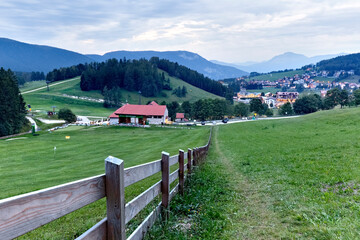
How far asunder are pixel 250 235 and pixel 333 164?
7.90 meters

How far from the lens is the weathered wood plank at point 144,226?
3.71 metres

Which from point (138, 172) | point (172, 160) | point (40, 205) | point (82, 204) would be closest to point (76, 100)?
point (172, 160)

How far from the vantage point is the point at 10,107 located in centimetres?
6016

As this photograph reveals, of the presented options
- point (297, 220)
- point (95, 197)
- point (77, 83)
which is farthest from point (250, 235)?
point (77, 83)

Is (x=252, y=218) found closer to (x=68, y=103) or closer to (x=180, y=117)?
(x=180, y=117)

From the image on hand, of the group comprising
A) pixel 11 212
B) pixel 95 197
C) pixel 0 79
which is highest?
pixel 0 79

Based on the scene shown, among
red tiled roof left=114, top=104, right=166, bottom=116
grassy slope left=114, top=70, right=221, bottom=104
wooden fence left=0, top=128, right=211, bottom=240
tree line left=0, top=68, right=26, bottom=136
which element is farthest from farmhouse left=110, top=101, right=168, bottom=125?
wooden fence left=0, top=128, right=211, bottom=240

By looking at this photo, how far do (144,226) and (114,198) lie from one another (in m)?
1.59

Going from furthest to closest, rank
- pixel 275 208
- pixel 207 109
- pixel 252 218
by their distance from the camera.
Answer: pixel 207 109 → pixel 275 208 → pixel 252 218

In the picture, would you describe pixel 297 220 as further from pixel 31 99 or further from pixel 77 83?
pixel 77 83

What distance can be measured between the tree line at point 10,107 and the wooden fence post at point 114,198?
64056mm

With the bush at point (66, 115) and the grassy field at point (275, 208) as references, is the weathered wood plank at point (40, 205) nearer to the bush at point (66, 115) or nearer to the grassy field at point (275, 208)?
the grassy field at point (275, 208)

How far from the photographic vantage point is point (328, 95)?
3999 inches

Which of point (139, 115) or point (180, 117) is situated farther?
point (180, 117)
